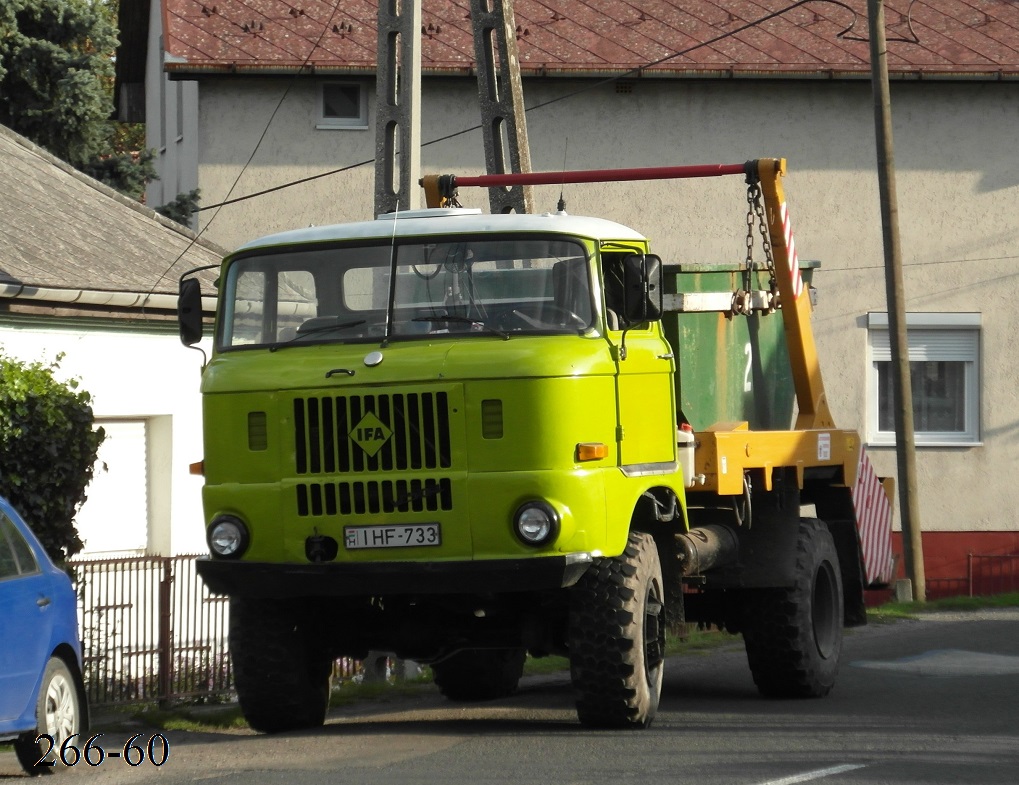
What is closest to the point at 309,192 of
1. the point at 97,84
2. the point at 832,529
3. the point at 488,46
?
the point at 97,84

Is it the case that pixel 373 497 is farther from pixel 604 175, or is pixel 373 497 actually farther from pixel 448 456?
pixel 604 175

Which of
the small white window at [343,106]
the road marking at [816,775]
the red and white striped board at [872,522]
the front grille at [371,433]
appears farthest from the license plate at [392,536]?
the small white window at [343,106]

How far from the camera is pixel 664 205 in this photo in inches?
1033

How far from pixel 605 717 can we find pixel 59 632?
287 centimetres

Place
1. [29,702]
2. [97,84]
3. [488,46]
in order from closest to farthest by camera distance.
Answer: [29,702]
[488,46]
[97,84]

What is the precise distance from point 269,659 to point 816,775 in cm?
320

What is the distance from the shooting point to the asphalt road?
8375 millimetres

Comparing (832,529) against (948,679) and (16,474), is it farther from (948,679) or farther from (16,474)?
(16,474)

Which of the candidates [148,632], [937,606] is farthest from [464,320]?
[937,606]

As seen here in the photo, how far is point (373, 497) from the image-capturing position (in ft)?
30.5

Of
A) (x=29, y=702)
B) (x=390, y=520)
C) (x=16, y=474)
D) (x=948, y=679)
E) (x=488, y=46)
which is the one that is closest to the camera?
(x=29, y=702)

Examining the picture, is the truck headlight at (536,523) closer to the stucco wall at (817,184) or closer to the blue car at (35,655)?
the blue car at (35,655)

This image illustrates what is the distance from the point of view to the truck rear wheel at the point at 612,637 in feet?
30.7

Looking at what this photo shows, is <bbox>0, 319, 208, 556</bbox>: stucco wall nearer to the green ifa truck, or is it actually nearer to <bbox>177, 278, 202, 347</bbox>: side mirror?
<bbox>177, 278, 202, 347</bbox>: side mirror
